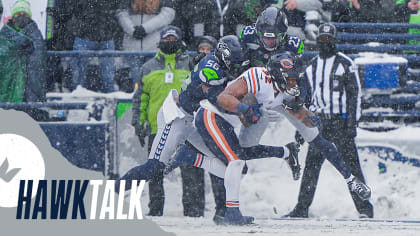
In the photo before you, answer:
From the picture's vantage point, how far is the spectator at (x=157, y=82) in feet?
25.8

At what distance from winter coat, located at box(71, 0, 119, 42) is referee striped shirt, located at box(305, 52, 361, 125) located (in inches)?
100

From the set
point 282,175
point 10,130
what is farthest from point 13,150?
point 282,175

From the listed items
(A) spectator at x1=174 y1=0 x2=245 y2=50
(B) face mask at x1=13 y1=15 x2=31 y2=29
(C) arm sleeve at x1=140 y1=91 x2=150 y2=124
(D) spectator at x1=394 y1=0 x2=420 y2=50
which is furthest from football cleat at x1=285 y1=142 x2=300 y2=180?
(B) face mask at x1=13 y1=15 x2=31 y2=29

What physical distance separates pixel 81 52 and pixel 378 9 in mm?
3537

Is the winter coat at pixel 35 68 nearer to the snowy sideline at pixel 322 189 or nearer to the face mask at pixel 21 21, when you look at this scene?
the face mask at pixel 21 21

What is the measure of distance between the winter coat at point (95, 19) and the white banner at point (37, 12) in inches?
12.9

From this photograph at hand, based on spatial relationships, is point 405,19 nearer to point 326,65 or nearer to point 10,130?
point 326,65

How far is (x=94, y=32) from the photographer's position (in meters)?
9.10

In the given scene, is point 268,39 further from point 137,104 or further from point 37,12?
point 37,12

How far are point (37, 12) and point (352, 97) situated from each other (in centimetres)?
376

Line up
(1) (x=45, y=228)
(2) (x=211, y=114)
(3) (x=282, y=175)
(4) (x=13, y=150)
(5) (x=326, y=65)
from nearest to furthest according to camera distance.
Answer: (1) (x=45, y=228)
(2) (x=211, y=114)
(4) (x=13, y=150)
(5) (x=326, y=65)
(3) (x=282, y=175)

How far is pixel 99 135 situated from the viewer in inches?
328

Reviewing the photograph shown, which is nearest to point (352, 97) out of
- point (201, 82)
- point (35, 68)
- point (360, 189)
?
point (360, 189)

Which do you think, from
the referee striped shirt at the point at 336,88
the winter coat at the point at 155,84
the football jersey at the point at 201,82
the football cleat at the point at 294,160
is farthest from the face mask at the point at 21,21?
the football cleat at the point at 294,160
